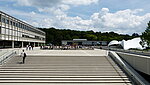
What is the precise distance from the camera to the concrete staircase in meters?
11.8

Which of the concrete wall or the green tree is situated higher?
the green tree

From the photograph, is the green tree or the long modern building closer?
the long modern building

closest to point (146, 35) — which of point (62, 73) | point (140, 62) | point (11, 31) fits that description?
point (140, 62)

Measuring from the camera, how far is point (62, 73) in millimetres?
13422

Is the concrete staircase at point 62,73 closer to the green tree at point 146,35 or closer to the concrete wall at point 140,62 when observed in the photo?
the concrete wall at point 140,62

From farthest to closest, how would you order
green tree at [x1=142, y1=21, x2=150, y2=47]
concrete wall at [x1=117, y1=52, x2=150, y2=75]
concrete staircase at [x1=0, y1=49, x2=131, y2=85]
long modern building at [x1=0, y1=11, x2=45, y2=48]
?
green tree at [x1=142, y1=21, x2=150, y2=47]
long modern building at [x1=0, y1=11, x2=45, y2=48]
concrete staircase at [x1=0, y1=49, x2=131, y2=85]
concrete wall at [x1=117, y1=52, x2=150, y2=75]

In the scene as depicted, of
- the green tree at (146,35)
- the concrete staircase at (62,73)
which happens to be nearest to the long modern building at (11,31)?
the concrete staircase at (62,73)

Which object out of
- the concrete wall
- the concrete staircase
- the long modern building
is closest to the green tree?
the concrete staircase

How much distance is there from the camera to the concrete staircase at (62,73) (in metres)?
11.8

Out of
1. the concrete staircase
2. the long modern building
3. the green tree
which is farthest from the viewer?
the green tree

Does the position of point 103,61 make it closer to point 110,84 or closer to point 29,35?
point 110,84

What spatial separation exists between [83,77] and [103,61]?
4.89m

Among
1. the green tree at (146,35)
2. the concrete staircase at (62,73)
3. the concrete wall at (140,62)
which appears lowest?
the concrete staircase at (62,73)

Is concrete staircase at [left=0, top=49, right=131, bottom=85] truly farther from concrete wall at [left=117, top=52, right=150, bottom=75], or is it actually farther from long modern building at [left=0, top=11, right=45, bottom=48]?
long modern building at [left=0, top=11, right=45, bottom=48]
